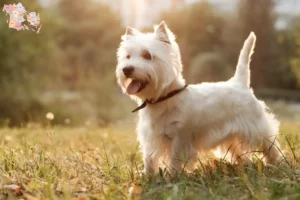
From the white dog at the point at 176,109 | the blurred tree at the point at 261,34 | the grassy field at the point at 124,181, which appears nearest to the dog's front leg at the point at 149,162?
the white dog at the point at 176,109

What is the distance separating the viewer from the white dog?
11.6ft

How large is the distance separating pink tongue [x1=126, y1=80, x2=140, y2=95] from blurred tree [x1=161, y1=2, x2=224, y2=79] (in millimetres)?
25056

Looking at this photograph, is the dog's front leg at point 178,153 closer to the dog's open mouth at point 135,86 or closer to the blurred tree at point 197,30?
the dog's open mouth at point 135,86

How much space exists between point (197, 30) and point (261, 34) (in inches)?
176

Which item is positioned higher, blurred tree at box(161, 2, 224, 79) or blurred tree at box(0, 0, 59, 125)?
blurred tree at box(161, 2, 224, 79)

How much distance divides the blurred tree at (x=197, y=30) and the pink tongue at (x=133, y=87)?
25056 millimetres

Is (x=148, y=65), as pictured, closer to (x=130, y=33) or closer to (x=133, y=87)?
(x=133, y=87)

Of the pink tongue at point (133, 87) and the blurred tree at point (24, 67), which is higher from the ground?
the blurred tree at point (24, 67)

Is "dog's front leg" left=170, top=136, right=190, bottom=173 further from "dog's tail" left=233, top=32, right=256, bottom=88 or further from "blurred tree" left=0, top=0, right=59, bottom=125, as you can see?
"blurred tree" left=0, top=0, right=59, bottom=125

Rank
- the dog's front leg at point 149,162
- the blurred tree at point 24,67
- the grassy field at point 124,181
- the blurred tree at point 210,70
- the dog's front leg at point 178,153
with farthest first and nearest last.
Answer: the blurred tree at point 210,70
the blurred tree at point 24,67
the dog's front leg at point 149,162
the dog's front leg at point 178,153
the grassy field at point 124,181

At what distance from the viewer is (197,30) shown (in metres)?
29.1

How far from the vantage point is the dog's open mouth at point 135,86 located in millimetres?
3509

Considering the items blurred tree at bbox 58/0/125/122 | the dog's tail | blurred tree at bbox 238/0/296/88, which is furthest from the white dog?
blurred tree at bbox 238/0/296/88

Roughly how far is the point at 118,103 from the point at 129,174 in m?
16.9
